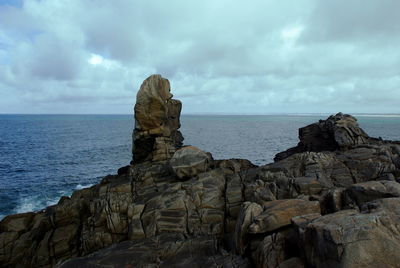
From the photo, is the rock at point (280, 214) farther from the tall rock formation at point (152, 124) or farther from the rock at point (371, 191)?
the tall rock formation at point (152, 124)

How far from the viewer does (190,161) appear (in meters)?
28.3

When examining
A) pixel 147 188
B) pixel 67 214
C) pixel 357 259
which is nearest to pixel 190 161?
pixel 147 188

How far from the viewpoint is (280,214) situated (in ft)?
48.9

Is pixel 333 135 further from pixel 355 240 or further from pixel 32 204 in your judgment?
pixel 32 204

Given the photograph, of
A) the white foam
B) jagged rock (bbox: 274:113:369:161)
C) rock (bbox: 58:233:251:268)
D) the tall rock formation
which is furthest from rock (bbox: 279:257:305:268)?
the white foam

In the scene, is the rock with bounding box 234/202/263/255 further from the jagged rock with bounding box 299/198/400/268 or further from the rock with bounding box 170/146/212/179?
the rock with bounding box 170/146/212/179

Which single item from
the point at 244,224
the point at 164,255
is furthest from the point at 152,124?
the point at 244,224

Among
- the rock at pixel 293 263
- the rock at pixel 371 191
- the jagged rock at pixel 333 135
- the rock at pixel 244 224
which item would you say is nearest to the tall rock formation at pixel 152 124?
the rock at pixel 244 224

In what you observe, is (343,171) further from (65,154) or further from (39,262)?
(65,154)

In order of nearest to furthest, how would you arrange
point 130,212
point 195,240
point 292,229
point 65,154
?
point 292,229
point 195,240
point 130,212
point 65,154

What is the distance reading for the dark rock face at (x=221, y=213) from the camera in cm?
1102

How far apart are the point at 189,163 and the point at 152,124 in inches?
443

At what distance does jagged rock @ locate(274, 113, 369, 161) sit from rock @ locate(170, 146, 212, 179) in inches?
710

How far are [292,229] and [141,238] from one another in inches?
537
